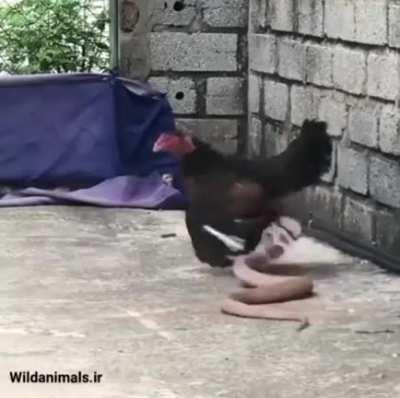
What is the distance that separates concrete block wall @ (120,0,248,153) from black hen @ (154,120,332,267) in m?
2.06

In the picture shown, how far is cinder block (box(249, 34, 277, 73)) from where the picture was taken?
721 cm

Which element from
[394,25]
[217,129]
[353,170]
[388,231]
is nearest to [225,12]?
[217,129]

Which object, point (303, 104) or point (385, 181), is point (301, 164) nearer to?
point (385, 181)

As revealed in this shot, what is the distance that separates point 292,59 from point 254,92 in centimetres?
77

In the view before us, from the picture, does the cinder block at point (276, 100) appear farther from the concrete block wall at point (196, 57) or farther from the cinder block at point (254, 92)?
the concrete block wall at point (196, 57)

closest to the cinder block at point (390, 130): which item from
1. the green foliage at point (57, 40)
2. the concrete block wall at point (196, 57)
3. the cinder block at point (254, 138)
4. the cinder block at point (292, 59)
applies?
the cinder block at point (292, 59)

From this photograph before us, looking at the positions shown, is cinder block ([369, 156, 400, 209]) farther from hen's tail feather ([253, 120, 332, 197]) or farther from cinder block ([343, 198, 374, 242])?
hen's tail feather ([253, 120, 332, 197])

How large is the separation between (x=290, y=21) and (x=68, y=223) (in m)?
1.63

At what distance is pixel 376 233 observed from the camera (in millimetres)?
5805

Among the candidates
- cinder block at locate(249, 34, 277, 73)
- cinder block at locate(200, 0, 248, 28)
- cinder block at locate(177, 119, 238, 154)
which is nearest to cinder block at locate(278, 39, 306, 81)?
cinder block at locate(249, 34, 277, 73)

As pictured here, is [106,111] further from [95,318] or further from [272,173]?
[95,318]

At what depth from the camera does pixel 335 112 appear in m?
6.25

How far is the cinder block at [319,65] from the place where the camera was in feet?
20.7

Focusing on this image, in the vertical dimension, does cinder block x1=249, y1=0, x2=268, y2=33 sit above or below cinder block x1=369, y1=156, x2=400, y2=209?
above
